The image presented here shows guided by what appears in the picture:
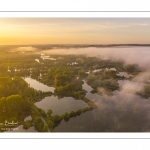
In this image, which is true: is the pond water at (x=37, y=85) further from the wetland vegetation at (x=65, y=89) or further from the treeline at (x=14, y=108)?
the treeline at (x=14, y=108)

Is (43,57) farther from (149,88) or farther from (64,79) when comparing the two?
(149,88)

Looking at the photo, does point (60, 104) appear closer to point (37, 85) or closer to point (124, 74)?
point (37, 85)

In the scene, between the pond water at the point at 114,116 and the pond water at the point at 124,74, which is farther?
the pond water at the point at 124,74

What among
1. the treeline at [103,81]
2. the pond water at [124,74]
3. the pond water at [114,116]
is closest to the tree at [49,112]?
the pond water at [114,116]

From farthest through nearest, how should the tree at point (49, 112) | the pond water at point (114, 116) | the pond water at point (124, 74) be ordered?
the pond water at point (124, 74), the tree at point (49, 112), the pond water at point (114, 116)

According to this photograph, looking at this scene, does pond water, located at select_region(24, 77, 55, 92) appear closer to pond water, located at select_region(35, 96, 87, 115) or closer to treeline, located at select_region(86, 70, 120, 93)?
pond water, located at select_region(35, 96, 87, 115)

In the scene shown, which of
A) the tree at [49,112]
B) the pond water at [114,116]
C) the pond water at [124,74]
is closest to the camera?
the pond water at [114,116]
